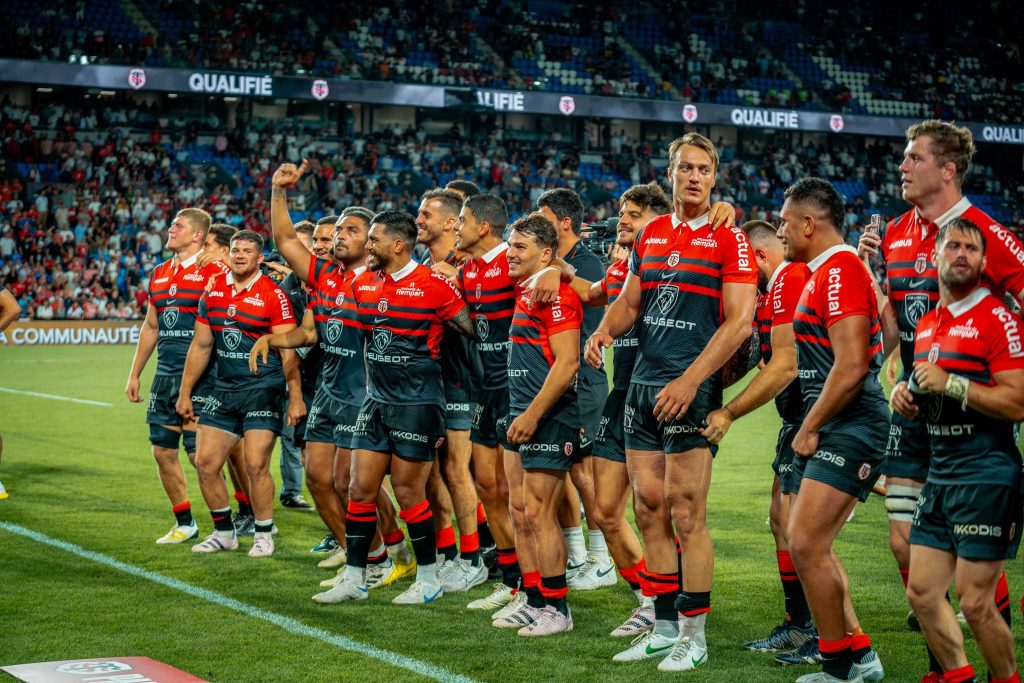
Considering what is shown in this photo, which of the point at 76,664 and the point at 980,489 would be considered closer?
the point at 980,489

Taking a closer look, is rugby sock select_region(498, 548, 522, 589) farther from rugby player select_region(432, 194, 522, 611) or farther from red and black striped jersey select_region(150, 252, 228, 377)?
red and black striped jersey select_region(150, 252, 228, 377)

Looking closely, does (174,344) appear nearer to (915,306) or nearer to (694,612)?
(694,612)

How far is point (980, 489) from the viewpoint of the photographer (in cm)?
444

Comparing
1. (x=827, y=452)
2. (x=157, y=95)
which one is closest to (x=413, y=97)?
(x=157, y=95)

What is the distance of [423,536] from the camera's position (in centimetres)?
720

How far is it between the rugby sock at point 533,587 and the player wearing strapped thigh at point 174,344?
11.6 ft

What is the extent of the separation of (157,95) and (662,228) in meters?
33.9

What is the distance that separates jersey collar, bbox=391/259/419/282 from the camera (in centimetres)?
723

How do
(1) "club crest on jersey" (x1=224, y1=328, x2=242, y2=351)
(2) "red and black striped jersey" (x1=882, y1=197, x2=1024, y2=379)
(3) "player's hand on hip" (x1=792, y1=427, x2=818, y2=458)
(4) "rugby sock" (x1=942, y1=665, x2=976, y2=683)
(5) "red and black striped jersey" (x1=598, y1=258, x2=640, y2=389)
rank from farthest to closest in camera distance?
(1) "club crest on jersey" (x1=224, y1=328, x2=242, y2=351), (5) "red and black striped jersey" (x1=598, y1=258, x2=640, y2=389), (3) "player's hand on hip" (x1=792, y1=427, x2=818, y2=458), (2) "red and black striped jersey" (x1=882, y1=197, x2=1024, y2=379), (4) "rugby sock" (x1=942, y1=665, x2=976, y2=683)

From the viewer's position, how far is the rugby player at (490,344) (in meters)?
7.15

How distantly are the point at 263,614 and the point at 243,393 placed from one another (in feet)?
7.23

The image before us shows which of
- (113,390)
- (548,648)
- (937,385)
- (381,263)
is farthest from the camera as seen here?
(113,390)

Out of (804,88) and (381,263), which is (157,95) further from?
(381,263)

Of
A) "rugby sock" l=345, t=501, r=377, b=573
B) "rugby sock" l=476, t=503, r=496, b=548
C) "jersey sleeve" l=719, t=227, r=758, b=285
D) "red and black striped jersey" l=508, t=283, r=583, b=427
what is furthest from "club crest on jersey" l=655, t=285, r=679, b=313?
"rugby sock" l=476, t=503, r=496, b=548
